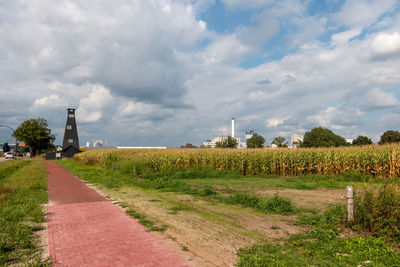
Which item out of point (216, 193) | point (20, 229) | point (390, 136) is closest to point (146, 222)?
point (20, 229)

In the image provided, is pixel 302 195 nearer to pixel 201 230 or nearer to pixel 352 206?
pixel 352 206

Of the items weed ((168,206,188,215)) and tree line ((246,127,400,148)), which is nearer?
weed ((168,206,188,215))

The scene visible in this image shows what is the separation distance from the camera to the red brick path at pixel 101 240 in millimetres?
5172

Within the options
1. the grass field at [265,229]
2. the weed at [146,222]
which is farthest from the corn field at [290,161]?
the weed at [146,222]

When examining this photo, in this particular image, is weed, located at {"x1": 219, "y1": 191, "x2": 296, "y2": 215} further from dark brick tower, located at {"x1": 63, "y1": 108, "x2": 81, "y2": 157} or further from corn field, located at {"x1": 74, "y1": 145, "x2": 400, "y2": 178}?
dark brick tower, located at {"x1": 63, "y1": 108, "x2": 81, "y2": 157}

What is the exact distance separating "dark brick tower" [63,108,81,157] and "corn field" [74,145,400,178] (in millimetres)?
48747

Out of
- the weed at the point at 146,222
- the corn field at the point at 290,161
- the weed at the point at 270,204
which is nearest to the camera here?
the weed at the point at 146,222

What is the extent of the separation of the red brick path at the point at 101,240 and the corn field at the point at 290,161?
12430 mm

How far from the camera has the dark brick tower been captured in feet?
224

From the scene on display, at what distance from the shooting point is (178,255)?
5.45 meters

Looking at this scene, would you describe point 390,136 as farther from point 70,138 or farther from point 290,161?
point 70,138

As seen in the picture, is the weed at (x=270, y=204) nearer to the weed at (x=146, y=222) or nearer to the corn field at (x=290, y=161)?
the weed at (x=146, y=222)

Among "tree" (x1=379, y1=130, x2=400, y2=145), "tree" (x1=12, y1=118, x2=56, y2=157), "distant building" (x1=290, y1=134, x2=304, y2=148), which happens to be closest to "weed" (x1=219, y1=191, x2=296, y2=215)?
"distant building" (x1=290, y1=134, x2=304, y2=148)

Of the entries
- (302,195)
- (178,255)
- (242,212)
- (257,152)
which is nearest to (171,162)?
(257,152)
